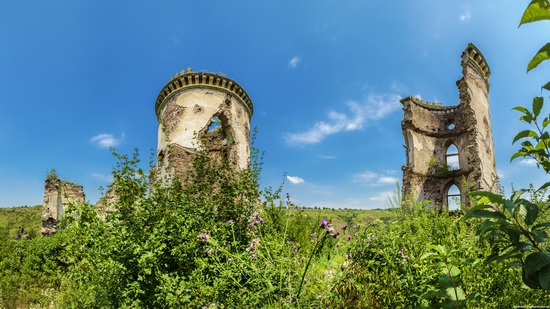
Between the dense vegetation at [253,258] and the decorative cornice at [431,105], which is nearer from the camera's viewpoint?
the dense vegetation at [253,258]

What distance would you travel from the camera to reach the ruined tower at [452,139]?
1816 cm

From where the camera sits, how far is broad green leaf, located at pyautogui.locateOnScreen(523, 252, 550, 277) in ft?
4.12

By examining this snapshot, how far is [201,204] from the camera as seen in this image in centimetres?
583

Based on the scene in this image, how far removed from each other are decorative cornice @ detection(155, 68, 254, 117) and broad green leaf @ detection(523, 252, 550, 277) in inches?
457

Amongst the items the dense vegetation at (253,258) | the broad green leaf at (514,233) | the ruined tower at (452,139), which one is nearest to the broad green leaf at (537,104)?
the broad green leaf at (514,233)

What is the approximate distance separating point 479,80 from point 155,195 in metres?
21.1

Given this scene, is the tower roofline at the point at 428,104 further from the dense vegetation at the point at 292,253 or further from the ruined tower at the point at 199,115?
the dense vegetation at the point at 292,253

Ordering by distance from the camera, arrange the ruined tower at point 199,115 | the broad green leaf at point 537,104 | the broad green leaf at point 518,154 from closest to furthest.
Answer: the broad green leaf at point 537,104 → the broad green leaf at point 518,154 → the ruined tower at point 199,115

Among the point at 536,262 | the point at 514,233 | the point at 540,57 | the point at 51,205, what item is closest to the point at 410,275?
the point at 514,233

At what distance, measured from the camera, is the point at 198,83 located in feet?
39.1

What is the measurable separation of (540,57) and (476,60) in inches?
877

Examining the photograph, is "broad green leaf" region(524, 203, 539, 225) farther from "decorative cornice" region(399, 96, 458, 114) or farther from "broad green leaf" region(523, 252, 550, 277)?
"decorative cornice" region(399, 96, 458, 114)

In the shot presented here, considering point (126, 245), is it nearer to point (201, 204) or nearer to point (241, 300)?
point (201, 204)

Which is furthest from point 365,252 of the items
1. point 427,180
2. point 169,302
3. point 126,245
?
point 427,180
